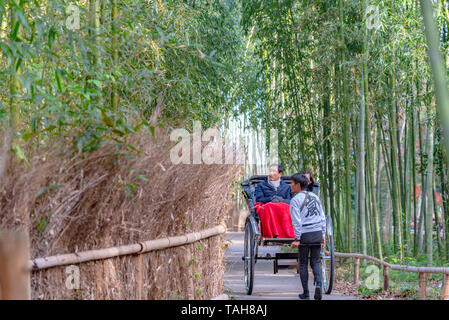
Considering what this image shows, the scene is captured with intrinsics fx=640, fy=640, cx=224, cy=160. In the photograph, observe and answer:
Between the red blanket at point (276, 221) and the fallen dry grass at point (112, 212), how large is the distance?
1.90m

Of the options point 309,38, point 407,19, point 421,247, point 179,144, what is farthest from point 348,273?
point 179,144

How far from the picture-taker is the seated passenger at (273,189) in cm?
745

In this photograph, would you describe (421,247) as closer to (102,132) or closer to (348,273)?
(348,273)

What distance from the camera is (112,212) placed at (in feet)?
12.8

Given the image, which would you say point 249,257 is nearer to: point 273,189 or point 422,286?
point 273,189

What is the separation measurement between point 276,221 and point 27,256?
4269 millimetres

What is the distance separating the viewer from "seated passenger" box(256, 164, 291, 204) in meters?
7.45

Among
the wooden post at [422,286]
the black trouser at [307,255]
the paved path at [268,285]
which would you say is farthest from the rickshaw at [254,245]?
the wooden post at [422,286]

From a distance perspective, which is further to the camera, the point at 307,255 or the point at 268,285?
the point at 268,285

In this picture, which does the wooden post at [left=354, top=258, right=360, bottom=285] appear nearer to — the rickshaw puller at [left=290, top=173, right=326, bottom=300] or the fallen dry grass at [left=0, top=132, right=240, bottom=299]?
the rickshaw puller at [left=290, top=173, right=326, bottom=300]

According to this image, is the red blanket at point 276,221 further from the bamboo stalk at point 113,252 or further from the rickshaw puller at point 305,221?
the bamboo stalk at point 113,252

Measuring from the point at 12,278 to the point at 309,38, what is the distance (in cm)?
963

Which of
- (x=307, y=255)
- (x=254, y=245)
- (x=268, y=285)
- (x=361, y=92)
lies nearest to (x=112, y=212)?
(x=307, y=255)

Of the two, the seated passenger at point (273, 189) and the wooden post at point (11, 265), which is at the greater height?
the seated passenger at point (273, 189)
